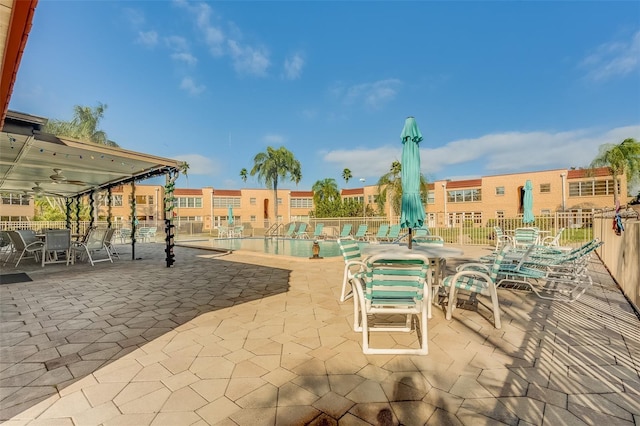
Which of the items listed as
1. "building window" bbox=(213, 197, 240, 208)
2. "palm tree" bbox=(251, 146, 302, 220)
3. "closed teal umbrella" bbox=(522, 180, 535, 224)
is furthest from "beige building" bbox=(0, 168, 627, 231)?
"palm tree" bbox=(251, 146, 302, 220)

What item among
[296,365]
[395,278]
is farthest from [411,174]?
[296,365]

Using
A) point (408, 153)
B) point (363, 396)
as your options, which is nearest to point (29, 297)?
point (363, 396)

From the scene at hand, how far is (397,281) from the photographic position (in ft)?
8.57

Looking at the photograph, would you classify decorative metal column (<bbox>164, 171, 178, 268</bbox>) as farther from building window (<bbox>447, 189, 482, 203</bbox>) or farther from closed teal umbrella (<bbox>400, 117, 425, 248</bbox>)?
building window (<bbox>447, 189, 482, 203</bbox>)

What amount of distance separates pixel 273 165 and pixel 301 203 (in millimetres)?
12844

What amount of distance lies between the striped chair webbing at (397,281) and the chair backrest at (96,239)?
8.83m

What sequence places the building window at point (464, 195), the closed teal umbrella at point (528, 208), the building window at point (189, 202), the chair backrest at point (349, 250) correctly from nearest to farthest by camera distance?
the chair backrest at point (349, 250)
the closed teal umbrella at point (528, 208)
the building window at point (464, 195)
the building window at point (189, 202)

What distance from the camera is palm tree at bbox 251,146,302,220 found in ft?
94.5

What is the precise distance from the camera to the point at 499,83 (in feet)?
61.2

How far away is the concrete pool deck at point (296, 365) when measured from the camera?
1.79 meters

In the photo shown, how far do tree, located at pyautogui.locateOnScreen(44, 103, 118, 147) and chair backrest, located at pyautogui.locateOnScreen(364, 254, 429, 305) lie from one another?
28107 mm

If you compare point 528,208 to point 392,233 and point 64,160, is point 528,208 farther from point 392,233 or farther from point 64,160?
point 64,160

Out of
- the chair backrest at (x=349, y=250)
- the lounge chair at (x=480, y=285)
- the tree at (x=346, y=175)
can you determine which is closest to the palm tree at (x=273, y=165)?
the tree at (x=346, y=175)

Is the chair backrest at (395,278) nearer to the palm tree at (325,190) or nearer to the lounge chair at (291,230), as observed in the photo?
the lounge chair at (291,230)
